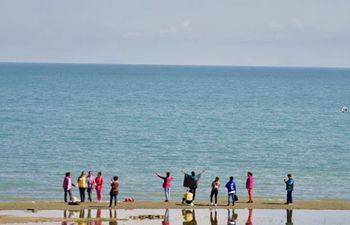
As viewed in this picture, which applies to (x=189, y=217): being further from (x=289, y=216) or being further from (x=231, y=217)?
(x=289, y=216)

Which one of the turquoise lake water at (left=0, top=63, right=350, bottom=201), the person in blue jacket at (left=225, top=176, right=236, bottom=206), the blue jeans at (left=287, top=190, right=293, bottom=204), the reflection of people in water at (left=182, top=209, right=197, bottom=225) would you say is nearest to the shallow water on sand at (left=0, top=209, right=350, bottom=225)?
the reflection of people in water at (left=182, top=209, right=197, bottom=225)

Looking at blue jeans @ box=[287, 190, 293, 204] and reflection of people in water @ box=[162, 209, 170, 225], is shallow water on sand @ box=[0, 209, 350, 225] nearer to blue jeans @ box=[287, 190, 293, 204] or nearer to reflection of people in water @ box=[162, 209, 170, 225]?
reflection of people in water @ box=[162, 209, 170, 225]

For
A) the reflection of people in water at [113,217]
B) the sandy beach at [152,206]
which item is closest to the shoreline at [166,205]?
the sandy beach at [152,206]

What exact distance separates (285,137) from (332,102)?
67.8m

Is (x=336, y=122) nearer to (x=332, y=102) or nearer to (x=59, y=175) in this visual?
(x=332, y=102)

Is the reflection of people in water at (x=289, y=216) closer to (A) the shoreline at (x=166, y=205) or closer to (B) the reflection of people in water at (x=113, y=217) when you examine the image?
(A) the shoreline at (x=166, y=205)

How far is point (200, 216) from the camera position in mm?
40031

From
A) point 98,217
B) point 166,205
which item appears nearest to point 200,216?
point 166,205

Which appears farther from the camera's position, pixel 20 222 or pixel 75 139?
pixel 75 139

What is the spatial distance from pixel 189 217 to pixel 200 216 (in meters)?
0.56

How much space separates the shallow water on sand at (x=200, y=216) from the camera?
126 ft

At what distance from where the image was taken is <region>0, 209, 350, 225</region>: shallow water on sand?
3850 cm

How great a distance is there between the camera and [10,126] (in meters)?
93.5

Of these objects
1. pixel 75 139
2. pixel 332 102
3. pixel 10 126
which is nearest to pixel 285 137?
pixel 75 139
